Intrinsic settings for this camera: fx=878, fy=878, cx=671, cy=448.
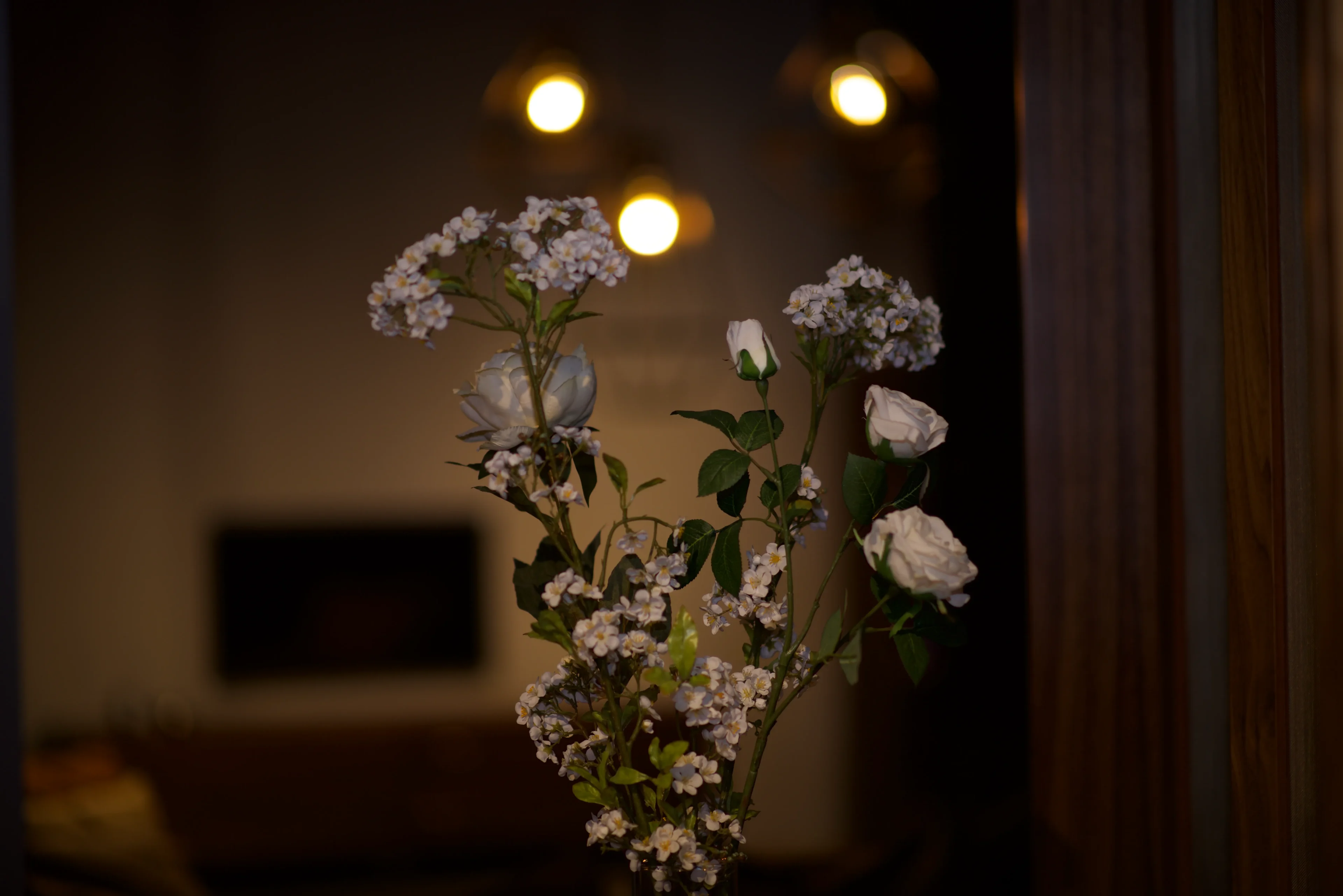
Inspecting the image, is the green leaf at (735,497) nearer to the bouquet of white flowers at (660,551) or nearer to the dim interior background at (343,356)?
the bouquet of white flowers at (660,551)

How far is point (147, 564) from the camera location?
2.29 m

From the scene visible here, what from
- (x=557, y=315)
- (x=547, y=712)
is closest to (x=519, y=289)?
(x=557, y=315)

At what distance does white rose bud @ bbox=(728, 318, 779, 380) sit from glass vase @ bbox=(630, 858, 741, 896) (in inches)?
11.2

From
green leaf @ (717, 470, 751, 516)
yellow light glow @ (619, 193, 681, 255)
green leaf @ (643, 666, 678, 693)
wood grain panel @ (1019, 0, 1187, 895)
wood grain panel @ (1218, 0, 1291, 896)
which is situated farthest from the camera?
yellow light glow @ (619, 193, 681, 255)

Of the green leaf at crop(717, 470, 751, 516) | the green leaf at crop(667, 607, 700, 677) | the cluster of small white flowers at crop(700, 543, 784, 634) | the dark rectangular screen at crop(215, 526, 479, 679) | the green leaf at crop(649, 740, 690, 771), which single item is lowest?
the dark rectangular screen at crop(215, 526, 479, 679)

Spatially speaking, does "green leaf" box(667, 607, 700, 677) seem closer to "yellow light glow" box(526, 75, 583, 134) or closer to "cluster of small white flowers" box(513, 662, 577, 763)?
"cluster of small white flowers" box(513, 662, 577, 763)

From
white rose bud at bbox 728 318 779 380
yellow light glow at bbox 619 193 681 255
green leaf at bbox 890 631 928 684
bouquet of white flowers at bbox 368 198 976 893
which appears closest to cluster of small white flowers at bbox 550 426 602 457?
bouquet of white flowers at bbox 368 198 976 893

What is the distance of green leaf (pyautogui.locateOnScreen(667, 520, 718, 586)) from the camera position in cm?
55

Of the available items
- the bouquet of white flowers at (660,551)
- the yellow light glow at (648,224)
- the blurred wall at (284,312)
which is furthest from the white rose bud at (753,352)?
the blurred wall at (284,312)

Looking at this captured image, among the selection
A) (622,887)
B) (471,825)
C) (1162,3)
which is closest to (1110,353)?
(1162,3)

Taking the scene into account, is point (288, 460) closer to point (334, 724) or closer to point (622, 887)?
point (334, 724)

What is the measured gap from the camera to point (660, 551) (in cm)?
57

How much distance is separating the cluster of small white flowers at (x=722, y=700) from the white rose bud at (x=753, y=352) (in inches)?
6.8

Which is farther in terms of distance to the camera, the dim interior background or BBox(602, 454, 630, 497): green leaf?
the dim interior background
